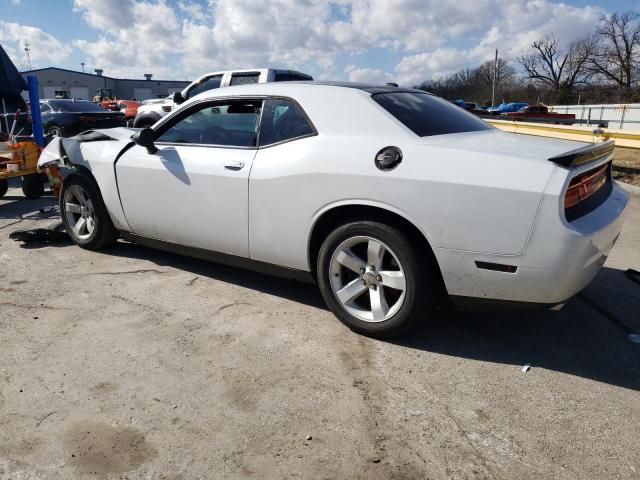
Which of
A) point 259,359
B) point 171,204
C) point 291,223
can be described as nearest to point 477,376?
point 259,359

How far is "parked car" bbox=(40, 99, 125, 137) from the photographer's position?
583 inches

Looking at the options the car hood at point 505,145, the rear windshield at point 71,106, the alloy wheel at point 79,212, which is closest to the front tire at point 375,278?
the car hood at point 505,145

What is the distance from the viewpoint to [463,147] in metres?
2.83

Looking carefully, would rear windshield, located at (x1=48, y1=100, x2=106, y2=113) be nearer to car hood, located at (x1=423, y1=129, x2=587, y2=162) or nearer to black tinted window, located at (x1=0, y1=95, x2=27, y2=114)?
black tinted window, located at (x1=0, y1=95, x2=27, y2=114)

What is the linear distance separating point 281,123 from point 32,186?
5.94 m

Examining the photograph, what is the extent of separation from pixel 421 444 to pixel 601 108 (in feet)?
108

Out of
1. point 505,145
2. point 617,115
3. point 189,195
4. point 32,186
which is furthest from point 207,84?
point 617,115

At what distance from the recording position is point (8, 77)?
8.63 m

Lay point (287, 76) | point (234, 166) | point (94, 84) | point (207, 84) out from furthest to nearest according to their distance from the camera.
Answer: point (94, 84), point (207, 84), point (287, 76), point (234, 166)

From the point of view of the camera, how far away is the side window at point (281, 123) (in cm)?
336

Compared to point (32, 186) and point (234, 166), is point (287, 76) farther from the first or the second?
point (234, 166)

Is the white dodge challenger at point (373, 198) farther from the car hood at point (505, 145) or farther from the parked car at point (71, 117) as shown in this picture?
the parked car at point (71, 117)

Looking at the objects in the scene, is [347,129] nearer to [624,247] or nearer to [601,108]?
[624,247]

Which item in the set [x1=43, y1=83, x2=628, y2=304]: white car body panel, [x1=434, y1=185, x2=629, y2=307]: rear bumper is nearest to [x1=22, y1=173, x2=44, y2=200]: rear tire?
[x1=43, y1=83, x2=628, y2=304]: white car body panel
